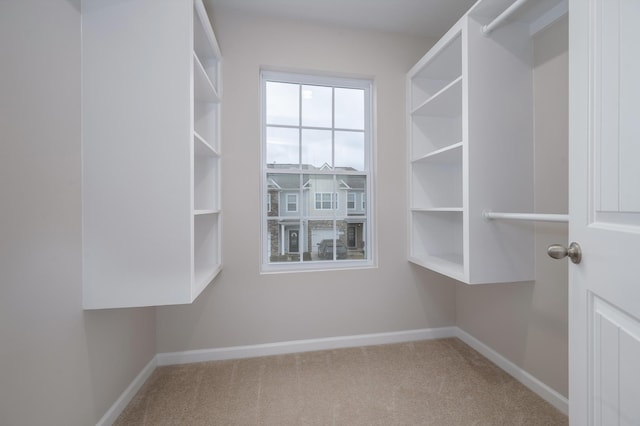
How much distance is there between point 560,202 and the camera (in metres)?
1.55

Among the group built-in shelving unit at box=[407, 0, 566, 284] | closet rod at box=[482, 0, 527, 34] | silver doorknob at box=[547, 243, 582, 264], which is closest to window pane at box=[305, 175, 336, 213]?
built-in shelving unit at box=[407, 0, 566, 284]

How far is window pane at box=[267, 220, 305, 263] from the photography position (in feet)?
7.55

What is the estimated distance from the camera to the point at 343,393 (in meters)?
1.71

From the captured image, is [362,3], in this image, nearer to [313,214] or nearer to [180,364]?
[313,214]

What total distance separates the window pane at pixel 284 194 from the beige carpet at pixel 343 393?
1.11 metres

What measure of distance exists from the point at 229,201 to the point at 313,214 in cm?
67

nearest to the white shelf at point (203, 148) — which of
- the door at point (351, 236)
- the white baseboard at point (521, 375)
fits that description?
the door at point (351, 236)

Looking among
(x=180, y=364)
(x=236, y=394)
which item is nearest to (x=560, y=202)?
(x=236, y=394)

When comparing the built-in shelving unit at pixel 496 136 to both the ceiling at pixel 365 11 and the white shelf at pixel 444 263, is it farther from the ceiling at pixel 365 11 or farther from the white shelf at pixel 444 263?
the ceiling at pixel 365 11

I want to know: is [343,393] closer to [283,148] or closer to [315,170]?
[315,170]

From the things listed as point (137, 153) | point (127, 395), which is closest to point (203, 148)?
point (137, 153)

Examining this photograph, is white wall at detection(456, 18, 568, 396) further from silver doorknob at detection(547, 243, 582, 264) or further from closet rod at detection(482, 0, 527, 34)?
silver doorknob at detection(547, 243, 582, 264)

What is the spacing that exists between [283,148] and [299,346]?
157cm

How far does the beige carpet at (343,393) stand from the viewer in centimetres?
152
